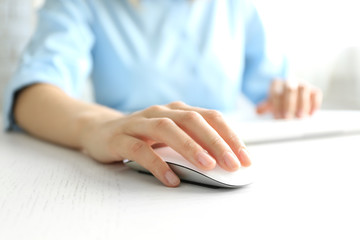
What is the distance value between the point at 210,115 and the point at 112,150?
0.11 meters

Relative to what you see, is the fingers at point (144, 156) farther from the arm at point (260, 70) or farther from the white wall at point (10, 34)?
the white wall at point (10, 34)

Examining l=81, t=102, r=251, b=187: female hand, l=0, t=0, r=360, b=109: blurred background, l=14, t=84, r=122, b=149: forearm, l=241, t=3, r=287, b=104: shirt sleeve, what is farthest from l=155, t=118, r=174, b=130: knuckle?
l=0, t=0, r=360, b=109: blurred background

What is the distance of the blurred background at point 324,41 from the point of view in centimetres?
155

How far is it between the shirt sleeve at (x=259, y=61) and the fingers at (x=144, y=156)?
2.31 feet

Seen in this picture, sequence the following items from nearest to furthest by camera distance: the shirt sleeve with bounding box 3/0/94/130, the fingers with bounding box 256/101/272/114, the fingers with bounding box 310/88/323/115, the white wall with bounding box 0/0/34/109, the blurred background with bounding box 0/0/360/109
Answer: the shirt sleeve with bounding box 3/0/94/130, the fingers with bounding box 310/88/323/115, the fingers with bounding box 256/101/272/114, the white wall with bounding box 0/0/34/109, the blurred background with bounding box 0/0/360/109

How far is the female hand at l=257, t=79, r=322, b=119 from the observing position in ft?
2.49

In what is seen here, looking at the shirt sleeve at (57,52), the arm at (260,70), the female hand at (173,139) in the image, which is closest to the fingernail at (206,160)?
the female hand at (173,139)

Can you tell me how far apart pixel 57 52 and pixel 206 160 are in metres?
0.51

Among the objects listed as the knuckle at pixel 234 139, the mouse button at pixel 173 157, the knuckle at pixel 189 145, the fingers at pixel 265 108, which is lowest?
the fingers at pixel 265 108

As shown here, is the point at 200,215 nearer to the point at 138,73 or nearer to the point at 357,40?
the point at 138,73

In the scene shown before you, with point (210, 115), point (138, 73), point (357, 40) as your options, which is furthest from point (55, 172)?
point (357, 40)

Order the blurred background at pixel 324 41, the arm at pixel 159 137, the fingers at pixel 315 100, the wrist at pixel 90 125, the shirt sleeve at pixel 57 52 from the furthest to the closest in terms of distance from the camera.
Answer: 1. the blurred background at pixel 324 41
2. the fingers at pixel 315 100
3. the shirt sleeve at pixel 57 52
4. the wrist at pixel 90 125
5. the arm at pixel 159 137

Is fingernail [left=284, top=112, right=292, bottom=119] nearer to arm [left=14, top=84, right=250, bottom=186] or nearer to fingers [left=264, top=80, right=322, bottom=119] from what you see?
fingers [left=264, top=80, right=322, bottom=119]

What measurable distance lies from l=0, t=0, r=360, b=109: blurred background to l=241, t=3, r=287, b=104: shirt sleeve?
0.46m
